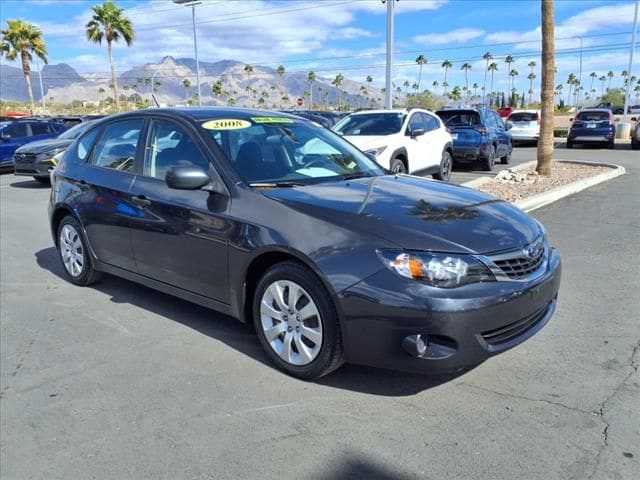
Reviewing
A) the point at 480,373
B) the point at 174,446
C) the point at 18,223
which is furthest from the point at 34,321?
the point at 18,223

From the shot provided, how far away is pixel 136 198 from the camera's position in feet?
14.7

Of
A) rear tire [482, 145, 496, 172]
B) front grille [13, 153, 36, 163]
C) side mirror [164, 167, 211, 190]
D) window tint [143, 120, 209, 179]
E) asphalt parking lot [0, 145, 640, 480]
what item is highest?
window tint [143, 120, 209, 179]

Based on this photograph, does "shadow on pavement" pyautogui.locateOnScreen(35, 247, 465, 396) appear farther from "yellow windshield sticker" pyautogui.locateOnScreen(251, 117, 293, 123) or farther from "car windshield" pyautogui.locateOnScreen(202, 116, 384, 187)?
"yellow windshield sticker" pyautogui.locateOnScreen(251, 117, 293, 123)

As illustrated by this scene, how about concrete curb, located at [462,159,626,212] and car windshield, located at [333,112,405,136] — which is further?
car windshield, located at [333,112,405,136]

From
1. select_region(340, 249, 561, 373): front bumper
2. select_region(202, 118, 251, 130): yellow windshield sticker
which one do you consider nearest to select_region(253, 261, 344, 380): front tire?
select_region(340, 249, 561, 373): front bumper

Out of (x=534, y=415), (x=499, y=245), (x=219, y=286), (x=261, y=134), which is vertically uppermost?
(x=261, y=134)

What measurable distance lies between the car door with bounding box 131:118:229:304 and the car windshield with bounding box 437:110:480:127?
11.2m

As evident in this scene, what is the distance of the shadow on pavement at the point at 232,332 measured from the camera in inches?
137

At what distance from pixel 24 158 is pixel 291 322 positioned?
41.9 feet

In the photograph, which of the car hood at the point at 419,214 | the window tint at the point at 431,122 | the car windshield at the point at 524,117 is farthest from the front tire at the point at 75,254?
the car windshield at the point at 524,117

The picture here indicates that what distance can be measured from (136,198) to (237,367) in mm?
1677

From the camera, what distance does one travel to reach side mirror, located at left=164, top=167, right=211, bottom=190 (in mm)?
3760

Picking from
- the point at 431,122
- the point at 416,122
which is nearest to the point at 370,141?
the point at 416,122

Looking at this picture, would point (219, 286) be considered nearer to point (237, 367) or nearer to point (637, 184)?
point (237, 367)
